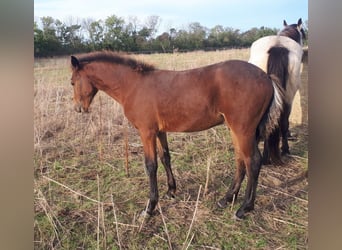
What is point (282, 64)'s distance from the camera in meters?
1.83

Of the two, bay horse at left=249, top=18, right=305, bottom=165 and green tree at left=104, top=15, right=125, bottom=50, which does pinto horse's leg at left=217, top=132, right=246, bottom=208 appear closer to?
bay horse at left=249, top=18, right=305, bottom=165

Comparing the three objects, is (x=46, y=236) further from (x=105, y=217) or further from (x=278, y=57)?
(x=278, y=57)

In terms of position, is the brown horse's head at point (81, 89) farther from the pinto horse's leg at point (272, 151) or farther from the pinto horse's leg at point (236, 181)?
the pinto horse's leg at point (272, 151)

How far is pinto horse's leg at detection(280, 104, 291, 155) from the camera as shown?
1.78 m

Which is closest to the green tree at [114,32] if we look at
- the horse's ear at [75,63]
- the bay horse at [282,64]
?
the horse's ear at [75,63]

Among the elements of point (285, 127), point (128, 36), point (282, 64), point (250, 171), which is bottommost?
point (250, 171)

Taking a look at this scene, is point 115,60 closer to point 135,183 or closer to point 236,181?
point 135,183

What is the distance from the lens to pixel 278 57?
1849mm

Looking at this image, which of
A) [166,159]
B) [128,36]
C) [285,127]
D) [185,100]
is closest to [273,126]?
[285,127]

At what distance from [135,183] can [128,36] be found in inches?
32.1

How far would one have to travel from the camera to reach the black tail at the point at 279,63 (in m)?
1.82

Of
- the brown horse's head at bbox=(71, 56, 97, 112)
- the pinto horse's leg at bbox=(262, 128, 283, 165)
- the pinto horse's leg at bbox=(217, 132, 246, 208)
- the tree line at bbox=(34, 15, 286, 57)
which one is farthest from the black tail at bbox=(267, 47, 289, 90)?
the brown horse's head at bbox=(71, 56, 97, 112)
